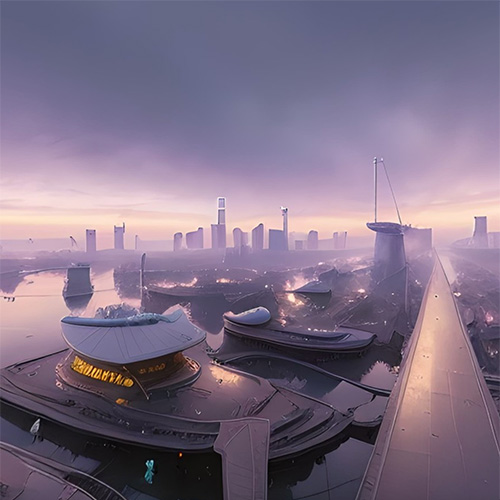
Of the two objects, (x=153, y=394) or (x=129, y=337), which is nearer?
(x=153, y=394)

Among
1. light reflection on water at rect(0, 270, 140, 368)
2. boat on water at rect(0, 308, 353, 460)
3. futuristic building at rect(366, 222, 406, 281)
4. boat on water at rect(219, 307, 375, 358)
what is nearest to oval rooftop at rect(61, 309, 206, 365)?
boat on water at rect(0, 308, 353, 460)

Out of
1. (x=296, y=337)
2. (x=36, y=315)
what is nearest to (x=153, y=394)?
(x=296, y=337)

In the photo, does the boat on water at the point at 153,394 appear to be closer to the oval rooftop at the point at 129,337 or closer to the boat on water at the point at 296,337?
the oval rooftop at the point at 129,337

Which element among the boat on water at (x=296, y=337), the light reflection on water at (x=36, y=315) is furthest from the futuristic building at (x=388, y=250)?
the light reflection on water at (x=36, y=315)

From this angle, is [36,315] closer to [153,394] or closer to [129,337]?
[129,337]

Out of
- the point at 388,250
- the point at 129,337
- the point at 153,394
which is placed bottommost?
the point at 153,394

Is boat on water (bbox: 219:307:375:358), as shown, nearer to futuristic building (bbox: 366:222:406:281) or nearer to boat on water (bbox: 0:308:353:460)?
boat on water (bbox: 0:308:353:460)
